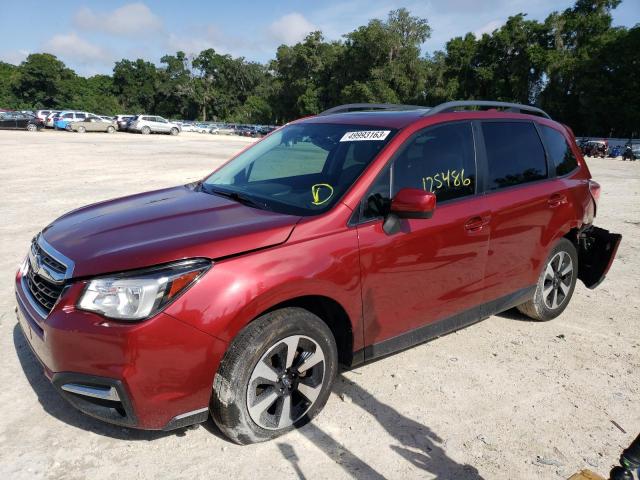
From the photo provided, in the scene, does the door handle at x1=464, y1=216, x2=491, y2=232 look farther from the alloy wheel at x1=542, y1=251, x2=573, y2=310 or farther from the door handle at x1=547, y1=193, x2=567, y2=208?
the alloy wheel at x1=542, y1=251, x2=573, y2=310

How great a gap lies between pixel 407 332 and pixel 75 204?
8.05 m

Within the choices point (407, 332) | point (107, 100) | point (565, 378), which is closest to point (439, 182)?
point (407, 332)

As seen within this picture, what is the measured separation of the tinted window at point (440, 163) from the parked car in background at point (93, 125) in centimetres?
4333

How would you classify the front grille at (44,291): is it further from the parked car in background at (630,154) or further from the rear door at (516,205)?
the parked car in background at (630,154)

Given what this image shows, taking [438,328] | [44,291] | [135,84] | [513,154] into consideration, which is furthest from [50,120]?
[135,84]

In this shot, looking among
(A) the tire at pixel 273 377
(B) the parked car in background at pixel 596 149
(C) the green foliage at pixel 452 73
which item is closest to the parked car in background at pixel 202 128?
(C) the green foliage at pixel 452 73

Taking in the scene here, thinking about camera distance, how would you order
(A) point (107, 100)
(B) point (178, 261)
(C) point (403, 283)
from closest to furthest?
(B) point (178, 261) → (C) point (403, 283) → (A) point (107, 100)

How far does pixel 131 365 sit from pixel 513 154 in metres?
3.25

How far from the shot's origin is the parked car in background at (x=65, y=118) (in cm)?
4059

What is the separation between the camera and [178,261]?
244 cm

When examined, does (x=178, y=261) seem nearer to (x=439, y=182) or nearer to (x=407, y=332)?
(x=407, y=332)

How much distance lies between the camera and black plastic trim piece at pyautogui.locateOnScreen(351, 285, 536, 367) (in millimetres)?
3195

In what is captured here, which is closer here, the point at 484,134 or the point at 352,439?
the point at 352,439

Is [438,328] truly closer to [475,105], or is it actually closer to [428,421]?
[428,421]
